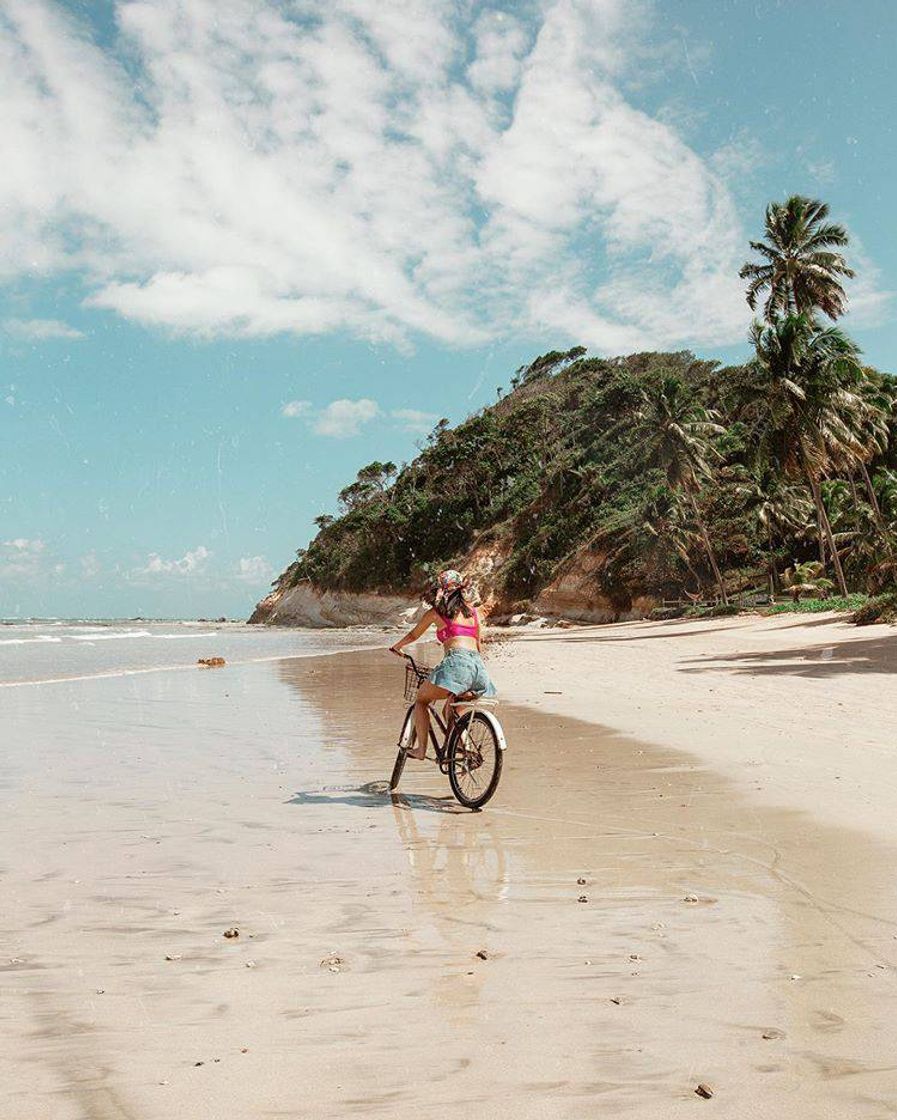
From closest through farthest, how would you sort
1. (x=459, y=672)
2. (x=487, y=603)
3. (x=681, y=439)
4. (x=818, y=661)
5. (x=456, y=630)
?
(x=459, y=672), (x=456, y=630), (x=818, y=661), (x=681, y=439), (x=487, y=603)

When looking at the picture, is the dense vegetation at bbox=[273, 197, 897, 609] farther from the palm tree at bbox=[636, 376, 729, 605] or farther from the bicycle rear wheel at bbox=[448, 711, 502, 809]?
the bicycle rear wheel at bbox=[448, 711, 502, 809]

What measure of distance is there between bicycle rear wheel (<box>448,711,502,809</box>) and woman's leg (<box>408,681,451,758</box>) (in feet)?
1.02

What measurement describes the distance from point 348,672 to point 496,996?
1923 cm

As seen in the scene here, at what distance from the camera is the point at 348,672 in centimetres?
2241

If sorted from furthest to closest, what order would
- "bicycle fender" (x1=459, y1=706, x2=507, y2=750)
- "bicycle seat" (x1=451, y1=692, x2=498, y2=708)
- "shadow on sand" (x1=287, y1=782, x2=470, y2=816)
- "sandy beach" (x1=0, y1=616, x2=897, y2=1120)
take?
"bicycle seat" (x1=451, y1=692, x2=498, y2=708), "shadow on sand" (x1=287, y1=782, x2=470, y2=816), "bicycle fender" (x1=459, y1=706, x2=507, y2=750), "sandy beach" (x1=0, y1=616, x2=897, y2=1120)

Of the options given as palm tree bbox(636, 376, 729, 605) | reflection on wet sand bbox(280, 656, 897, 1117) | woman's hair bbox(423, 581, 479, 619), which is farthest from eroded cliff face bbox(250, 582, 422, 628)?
reflection on wet sand bbox(280, 656, 897, 1117)

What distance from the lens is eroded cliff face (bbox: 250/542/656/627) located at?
56.8m

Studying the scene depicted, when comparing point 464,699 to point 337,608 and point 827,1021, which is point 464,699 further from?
point 337,608

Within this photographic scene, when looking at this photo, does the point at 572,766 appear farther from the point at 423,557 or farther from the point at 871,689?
the point at 423,557

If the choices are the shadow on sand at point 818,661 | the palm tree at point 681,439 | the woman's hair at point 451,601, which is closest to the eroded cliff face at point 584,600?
the palm tree at point 681,439

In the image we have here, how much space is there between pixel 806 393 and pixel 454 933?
38441 mm

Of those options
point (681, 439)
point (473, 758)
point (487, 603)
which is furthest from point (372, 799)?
point (487, 603)

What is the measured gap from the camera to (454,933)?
417 centimetres

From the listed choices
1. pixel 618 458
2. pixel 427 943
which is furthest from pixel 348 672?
pixel 618 458
